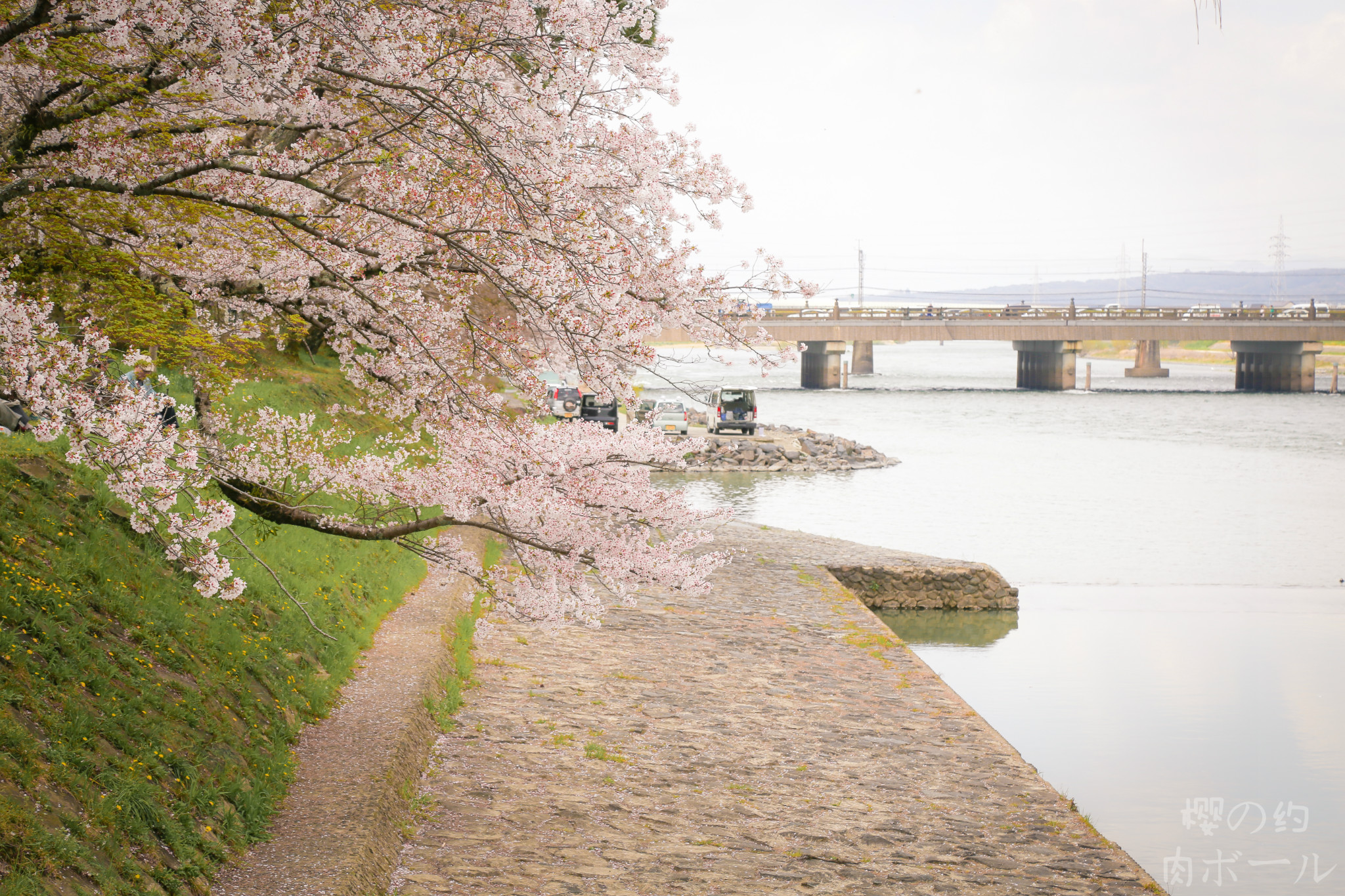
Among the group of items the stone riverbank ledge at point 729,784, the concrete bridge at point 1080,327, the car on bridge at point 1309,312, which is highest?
the car on bridge at point 1309,312

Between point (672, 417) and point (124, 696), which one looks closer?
point (124, 696)

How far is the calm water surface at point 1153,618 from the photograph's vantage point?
12.6 m

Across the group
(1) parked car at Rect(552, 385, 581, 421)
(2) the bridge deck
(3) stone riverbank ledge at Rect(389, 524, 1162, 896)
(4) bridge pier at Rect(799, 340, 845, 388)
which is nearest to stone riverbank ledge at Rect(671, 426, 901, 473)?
(1) parked car at Rect(552, 385, 581, 421)

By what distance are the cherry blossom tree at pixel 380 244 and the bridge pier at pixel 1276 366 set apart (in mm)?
105422

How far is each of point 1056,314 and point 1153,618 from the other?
3080 inches

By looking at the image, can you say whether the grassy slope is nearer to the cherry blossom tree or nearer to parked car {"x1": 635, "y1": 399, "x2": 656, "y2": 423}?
the cherry blossom tree

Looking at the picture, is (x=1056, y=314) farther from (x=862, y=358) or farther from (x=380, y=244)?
(x=380, y=244)

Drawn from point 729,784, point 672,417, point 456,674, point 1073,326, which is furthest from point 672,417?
point 1073,326

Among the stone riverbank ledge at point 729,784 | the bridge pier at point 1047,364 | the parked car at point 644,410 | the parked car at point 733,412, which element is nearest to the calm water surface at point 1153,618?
the stone riverbank ledge at point 729,784

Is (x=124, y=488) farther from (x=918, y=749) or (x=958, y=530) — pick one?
(x=958, y=530)

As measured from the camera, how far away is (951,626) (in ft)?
69.1

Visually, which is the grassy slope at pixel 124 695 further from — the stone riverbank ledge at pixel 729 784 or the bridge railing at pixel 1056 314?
the bridge railing at pixel 1056 314

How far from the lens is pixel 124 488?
5820mm

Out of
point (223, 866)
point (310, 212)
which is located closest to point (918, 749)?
point (223, 866)
